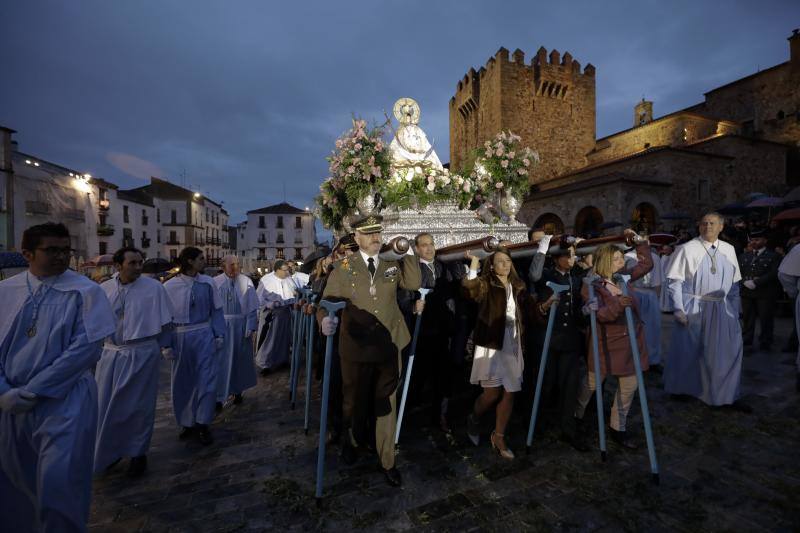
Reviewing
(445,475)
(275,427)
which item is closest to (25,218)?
(275,427)

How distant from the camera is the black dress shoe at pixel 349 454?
3861 mm

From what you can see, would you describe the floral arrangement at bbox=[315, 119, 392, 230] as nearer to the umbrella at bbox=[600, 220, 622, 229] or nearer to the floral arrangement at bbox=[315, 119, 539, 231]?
the floral arrangement at bbox=[315, 119, 539, 231]

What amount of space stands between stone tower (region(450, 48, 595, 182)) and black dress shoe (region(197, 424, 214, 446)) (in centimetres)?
A: 3208

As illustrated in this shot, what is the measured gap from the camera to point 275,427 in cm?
484

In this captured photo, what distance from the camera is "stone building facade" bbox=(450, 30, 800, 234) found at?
22938 millimetres

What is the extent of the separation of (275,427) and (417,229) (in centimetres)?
373

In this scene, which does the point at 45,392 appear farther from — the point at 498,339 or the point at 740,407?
the point at 740,407

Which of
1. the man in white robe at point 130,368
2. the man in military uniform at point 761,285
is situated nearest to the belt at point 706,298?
the man in military uniform at point 761,285

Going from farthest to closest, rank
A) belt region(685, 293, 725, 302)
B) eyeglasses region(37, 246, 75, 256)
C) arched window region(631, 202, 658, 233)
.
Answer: arched window region(631, 202, 658, 233), belt region(685, 293, 725, 302), eyeglasses region(37, 246, 75, 256)

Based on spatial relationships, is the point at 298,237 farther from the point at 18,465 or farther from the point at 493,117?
the point at 18,465

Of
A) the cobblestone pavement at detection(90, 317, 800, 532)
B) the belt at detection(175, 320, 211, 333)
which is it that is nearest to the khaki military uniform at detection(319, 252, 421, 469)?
the cobblestone pavement at detection(90, 317, 800, 532)

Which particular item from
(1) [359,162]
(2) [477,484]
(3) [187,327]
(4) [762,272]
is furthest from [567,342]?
(4) [762,272]

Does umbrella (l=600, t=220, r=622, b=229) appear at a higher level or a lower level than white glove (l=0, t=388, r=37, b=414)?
higher

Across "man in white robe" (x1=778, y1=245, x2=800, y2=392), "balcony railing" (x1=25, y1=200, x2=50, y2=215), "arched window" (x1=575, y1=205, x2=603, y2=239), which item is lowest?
"man in white robe" (x1=778, y1=245, x2=800, y2=392)
